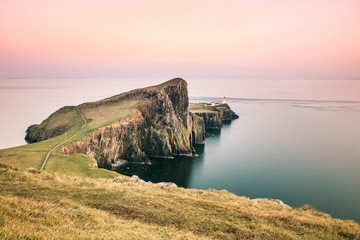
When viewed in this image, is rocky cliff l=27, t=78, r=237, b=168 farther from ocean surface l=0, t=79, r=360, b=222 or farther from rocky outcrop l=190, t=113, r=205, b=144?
ocean surface l=0, t=79, r=360, b=222

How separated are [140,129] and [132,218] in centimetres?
6047

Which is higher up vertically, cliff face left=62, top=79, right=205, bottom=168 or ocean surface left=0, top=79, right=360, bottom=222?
cliff face left=62, top=79, right=205, bottom=168

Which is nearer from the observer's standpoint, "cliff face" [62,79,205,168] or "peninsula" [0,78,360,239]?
"peninsula" [0,78,360,239]

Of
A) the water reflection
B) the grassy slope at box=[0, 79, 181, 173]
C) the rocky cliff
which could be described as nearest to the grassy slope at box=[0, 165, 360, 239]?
the grassy slope at box=[0, 79, 181, 173]

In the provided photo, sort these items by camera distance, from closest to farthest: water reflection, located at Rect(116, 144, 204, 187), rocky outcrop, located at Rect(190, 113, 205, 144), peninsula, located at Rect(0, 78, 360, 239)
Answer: peninsula, located at Rect(0, 78, 360, 239), water reflection, located at Rect(116, 144, 204, 187), rocky outcrop, located at Rect(190, 113, 205, 144)

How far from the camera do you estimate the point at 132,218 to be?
15500mm

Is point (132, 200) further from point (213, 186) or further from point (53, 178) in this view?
point (213, 186)

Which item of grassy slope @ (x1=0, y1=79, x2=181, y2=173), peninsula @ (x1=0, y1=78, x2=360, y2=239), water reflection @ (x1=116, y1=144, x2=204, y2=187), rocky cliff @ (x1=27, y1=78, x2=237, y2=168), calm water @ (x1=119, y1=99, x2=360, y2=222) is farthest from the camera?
rocky cliff @ (x1=27, y1=78, x2=237, y2=168)

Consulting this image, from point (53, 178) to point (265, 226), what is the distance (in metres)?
24.2

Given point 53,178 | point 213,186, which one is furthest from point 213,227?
point 213,186

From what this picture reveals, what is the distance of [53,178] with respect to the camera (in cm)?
2378

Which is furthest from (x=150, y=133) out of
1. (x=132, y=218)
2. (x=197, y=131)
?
(x=132, y=218)

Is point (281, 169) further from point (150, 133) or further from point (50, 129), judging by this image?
point (50, 129)

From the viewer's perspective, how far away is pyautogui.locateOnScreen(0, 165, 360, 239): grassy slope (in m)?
12.0
